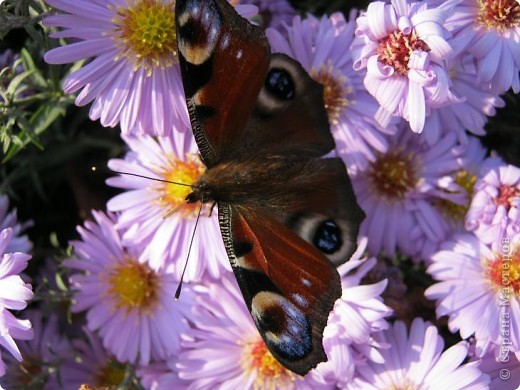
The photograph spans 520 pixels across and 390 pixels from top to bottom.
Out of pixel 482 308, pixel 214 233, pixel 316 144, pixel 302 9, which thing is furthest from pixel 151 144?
pixel 482 308

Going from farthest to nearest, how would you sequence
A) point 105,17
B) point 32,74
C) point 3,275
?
point 32,74 < point 105,17 < point 3,275

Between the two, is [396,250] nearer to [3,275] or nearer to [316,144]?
[316,144]

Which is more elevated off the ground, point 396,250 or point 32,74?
point 32,74

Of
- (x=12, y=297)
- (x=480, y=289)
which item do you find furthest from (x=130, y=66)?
(x=480, y=289)

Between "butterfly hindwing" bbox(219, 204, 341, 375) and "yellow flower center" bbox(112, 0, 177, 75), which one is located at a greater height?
"yellow flower center" bbox(112, 0, 177, 75)

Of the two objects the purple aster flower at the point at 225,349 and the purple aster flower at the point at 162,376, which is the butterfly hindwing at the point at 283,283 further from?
the purple aster flower at the point at 162,376

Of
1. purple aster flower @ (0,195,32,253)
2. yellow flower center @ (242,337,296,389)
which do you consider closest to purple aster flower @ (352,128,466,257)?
yellow flower center @ (242,337,296,389)

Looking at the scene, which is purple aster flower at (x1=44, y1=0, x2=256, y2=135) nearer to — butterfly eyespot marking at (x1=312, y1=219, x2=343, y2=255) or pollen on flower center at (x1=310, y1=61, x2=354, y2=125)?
pollen on flower center at (x1=310, y1=61, x2=354, y2=125)

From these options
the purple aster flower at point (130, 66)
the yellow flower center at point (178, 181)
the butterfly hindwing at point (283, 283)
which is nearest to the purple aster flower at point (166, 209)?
the yellow flower center at point (178, 181)
